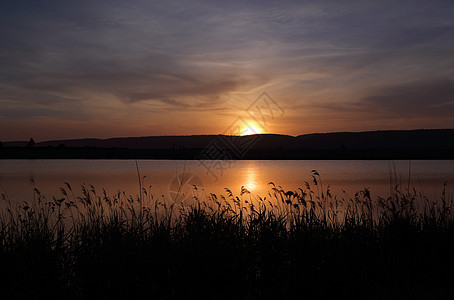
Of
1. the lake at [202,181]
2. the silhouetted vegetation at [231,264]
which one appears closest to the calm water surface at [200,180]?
the lake at [202,181]

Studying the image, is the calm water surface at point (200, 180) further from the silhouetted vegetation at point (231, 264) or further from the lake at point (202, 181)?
the silhouetted vegetation at point (231, 264)

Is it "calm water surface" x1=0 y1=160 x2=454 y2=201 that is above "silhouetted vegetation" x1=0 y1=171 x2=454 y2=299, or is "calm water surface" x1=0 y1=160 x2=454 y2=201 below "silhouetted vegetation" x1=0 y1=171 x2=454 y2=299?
below

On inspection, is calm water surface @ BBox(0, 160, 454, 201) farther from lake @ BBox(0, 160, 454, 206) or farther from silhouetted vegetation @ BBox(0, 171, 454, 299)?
silhouetted vegetation @ BBox(0, 171, 454, 299)

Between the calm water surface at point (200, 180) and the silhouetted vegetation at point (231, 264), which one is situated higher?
the silhouetted vegetation at point (231, 264)

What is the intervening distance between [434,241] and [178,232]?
4.69 meters

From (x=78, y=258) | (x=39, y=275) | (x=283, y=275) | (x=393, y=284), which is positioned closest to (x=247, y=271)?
(x=283, y=275)

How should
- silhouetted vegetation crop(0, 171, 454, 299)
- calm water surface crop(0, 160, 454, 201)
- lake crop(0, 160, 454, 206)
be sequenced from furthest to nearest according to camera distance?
calm water surface crop(0, 160, 454, 201), lake crop(0, 160, 454, 206), silhouetted vegetation crop(0, 171, 454, 299)

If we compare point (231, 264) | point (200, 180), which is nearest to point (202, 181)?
point (200, 180)

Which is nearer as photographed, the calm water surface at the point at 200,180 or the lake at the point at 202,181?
the lake at the point at 202,181

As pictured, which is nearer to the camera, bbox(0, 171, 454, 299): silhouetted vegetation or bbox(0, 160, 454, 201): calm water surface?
bbox(0, 171, 454, 299): silhouetted vegetation

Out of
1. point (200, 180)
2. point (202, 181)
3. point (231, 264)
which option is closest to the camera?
point (231, 264)

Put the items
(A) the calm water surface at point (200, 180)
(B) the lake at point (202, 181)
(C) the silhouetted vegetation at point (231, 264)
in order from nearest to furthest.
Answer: (C) the silhouetted vegetation at point (231, 264) < (B) the lake at point (202, 181) < (A) the calm water surface at point (200, 180)

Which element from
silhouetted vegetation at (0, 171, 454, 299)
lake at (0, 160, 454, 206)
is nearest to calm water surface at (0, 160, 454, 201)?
lake at (0, 160, 454, 206)

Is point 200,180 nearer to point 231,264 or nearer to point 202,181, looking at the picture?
point 202,181
